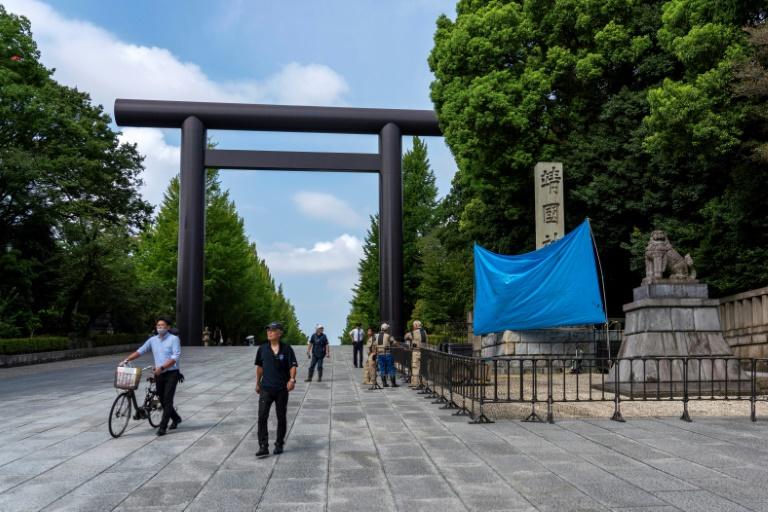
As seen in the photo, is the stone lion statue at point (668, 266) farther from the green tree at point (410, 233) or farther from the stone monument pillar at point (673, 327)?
the green tree at point (410, 233)

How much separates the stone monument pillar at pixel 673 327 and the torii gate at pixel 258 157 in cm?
1832

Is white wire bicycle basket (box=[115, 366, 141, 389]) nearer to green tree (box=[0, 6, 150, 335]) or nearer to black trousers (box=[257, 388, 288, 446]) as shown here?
black trousers (box=[257, 388, 288, 446])

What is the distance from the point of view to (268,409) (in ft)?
25.3

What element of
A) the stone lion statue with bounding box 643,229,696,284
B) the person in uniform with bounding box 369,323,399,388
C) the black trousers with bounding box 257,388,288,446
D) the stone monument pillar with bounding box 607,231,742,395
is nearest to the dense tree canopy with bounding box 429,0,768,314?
the stone lion statue with bounding box 643,229,696,284

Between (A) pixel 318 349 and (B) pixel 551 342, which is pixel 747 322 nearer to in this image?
(B) pixel 551 342

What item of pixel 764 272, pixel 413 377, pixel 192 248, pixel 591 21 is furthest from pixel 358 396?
A: pixel 192 248

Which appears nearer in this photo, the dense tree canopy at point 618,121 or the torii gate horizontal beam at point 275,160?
the dense tree canopy at point 618,121

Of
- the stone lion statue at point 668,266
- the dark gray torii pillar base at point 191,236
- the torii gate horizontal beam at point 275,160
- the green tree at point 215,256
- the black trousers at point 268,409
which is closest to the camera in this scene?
the black trousers at point 268,409

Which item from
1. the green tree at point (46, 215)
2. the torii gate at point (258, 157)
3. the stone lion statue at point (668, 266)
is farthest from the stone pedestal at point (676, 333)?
the green tree at point (46, 215)

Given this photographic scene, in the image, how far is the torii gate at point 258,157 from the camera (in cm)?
3156

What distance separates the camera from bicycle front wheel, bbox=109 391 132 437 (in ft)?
28.8

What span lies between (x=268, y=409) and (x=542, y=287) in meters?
8.79

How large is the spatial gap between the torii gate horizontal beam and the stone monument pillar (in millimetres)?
20648

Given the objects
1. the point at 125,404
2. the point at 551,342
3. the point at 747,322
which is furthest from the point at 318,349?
the point at 747,322
